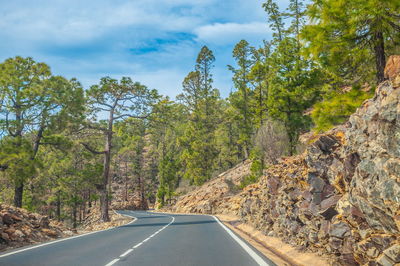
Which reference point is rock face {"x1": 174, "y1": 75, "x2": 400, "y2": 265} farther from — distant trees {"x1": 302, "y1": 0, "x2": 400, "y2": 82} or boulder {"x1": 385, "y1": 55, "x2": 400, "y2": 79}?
distant trees {"x1": 302, "y1": 0, "x2": 400, "y2": 82}

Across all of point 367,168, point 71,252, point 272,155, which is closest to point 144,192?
point 272,155

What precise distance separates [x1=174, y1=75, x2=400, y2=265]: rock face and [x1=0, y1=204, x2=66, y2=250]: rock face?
9.72 meters

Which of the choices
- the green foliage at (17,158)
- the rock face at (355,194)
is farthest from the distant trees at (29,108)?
the rock face at (355,194)

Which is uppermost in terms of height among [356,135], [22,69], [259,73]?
[259,73]

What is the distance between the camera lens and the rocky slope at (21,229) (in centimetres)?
1165

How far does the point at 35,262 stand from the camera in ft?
25.6

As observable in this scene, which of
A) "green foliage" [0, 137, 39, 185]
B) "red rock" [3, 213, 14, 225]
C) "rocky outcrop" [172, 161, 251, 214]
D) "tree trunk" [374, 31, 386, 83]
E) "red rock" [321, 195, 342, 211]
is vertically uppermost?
"tree trunk" [374, 31, 386, 83]

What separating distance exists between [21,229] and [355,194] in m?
12.5

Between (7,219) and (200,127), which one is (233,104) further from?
(7,219)

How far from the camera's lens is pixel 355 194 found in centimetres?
612

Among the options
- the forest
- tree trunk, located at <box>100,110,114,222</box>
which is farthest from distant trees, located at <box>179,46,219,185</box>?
tree trunk, located at <box>100,110,114,222</box>

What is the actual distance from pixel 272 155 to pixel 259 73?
1382 cm

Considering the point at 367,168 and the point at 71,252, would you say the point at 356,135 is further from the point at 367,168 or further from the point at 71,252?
the point at 71,252

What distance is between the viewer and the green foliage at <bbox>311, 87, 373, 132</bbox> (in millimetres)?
13258
